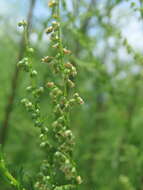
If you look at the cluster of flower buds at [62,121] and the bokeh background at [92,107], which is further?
the bokeh background at [92,107]

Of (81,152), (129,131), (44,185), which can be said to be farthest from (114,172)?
(44,185)

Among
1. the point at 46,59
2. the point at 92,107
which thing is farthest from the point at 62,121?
the point at 92,107

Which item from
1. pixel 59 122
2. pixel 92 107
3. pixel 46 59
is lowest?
pixel 59 122

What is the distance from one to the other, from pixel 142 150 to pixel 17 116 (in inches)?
38.9

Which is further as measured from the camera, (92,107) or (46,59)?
(92,107)

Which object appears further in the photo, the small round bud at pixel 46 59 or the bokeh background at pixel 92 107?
the bokeh background at pixel 92 107

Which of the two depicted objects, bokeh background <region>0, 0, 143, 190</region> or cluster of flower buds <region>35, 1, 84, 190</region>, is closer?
cluster of flower buds <region>35, 1, 84, 190</region>

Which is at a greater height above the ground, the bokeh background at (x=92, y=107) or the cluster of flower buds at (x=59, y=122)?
the bokeh background at (x=92, y=107)

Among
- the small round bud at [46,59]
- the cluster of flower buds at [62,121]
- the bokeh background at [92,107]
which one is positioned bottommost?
the cluster of flower buds at [62,121]

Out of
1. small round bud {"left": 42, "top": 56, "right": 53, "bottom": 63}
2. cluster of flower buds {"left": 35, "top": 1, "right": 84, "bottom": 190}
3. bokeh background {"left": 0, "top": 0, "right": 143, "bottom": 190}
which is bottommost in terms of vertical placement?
cluster of flower buds {"left": 35, "top": 1, "right": 84, "bottom": 190}

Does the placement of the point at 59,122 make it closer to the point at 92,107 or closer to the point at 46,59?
the point at 46,59

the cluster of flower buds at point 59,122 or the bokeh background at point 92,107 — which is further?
the bokeh background at point 92,107

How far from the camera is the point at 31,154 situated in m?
2.74

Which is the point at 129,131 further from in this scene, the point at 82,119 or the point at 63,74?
the point at 63,74
